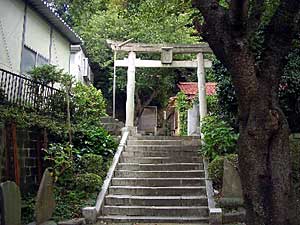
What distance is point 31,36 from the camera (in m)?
13.0

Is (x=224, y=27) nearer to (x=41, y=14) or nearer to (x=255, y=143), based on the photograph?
(x=255, y=143)

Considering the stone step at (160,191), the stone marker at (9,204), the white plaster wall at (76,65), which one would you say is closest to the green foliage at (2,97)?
the stone step at (160,191)

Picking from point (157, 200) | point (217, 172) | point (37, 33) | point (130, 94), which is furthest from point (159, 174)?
point (37, 33)

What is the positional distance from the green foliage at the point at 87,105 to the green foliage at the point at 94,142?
875 mm

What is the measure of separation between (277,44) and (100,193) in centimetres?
570

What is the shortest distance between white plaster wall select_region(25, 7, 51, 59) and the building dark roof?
203 millimetres

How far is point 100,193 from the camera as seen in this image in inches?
351

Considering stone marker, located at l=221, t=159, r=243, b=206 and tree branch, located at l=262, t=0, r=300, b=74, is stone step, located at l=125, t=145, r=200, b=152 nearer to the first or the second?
stone marker, located at l=221, t=159, r=243, b=206

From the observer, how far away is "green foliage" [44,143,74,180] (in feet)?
29.8

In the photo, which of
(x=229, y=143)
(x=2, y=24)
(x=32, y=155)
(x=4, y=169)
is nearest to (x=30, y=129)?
(x=32, y=155)

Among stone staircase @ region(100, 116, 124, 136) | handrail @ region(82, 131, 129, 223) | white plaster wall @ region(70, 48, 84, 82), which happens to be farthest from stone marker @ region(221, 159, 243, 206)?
white plaster wall @ region(70, 48, 84, 82)

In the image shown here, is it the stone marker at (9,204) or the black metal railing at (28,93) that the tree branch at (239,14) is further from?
the black metal railing at (28,93)

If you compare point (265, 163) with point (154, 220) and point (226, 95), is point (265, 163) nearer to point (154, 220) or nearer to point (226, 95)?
point (154, 220)

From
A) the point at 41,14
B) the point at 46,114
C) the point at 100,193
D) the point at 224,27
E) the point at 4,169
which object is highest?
the point at 41,14
